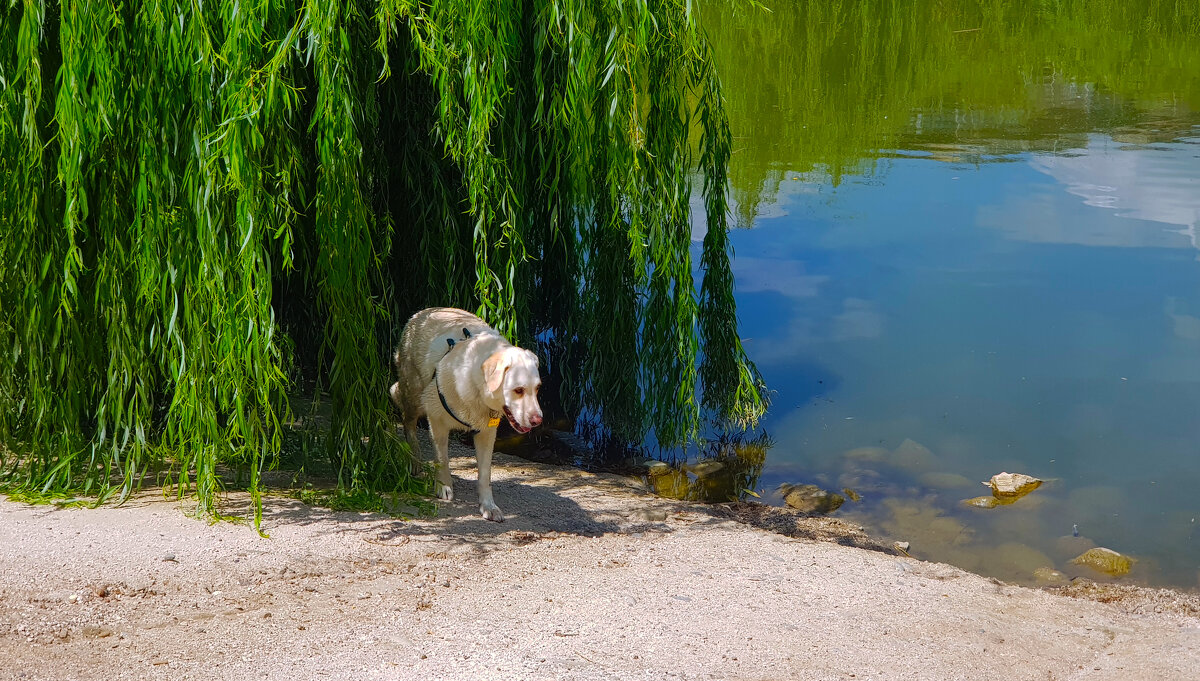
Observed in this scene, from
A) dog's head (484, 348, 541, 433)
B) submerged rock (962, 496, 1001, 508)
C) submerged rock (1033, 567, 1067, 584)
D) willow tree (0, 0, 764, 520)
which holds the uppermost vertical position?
willow tree (0, 0, 764, 520)

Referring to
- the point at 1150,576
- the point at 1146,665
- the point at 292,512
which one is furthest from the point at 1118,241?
the point at 292,512

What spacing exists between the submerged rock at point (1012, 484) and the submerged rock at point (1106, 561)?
891mm

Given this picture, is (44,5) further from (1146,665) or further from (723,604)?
(1146,665)

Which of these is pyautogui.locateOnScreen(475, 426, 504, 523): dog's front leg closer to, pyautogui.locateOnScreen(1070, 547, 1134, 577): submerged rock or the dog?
the dog

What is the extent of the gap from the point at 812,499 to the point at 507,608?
3665mm

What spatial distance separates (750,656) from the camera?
486cm

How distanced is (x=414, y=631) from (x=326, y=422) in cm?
358

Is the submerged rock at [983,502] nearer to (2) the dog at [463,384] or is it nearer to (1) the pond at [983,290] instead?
(1) the pond at [983,290]

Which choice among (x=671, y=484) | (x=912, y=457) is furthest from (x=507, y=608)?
(x=912, y=457)

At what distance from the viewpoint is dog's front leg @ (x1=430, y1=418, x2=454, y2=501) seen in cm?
666

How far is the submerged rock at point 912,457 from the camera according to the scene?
28.6 ft

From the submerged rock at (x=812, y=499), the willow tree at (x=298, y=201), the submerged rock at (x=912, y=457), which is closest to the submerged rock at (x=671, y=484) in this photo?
the willow tree at (x=298, y=201)

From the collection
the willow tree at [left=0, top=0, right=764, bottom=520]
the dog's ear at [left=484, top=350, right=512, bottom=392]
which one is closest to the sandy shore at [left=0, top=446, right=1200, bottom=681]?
the willow tree at [left=0, top=0, right=764, bottom=520]

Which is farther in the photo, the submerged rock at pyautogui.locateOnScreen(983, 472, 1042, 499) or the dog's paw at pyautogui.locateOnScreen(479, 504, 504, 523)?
the submerged rock at pyautogui.locateOnScreen(983, 472, 1042, 499)
